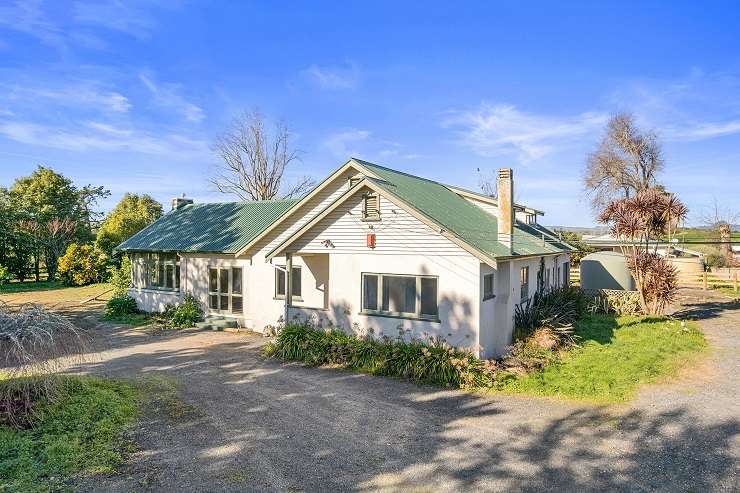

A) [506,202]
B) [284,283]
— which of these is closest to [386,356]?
[506,202]

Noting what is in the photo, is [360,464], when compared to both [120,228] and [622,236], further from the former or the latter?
[120,228]

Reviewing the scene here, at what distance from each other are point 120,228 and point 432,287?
33.6 m

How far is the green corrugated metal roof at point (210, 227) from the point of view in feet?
65.5

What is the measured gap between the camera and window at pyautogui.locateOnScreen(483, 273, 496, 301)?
12906 millimetres

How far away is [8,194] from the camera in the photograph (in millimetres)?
39031

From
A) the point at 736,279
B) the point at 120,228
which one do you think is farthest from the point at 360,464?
the point at 120,228

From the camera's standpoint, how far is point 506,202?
14.7 m

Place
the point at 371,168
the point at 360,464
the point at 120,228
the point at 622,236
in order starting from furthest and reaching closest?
the point at 120,228 → the point at 622,236 → the point at 371,168 → the point at 360,464

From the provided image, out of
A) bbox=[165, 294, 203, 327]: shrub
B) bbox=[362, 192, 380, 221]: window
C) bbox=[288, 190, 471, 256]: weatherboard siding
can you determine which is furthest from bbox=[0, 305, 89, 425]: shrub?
bbox=[165, 294, 203, 327]: shrub

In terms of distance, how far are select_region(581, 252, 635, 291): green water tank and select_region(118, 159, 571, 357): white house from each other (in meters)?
11.6

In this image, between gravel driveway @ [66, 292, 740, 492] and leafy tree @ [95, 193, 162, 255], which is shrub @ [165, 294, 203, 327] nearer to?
gravel driveway @ [66, 292, 740, 492]

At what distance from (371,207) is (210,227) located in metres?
11.0

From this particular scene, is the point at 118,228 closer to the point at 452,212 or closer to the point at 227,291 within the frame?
the point at 227,291

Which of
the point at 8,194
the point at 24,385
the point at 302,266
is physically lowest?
the point at 24,385
